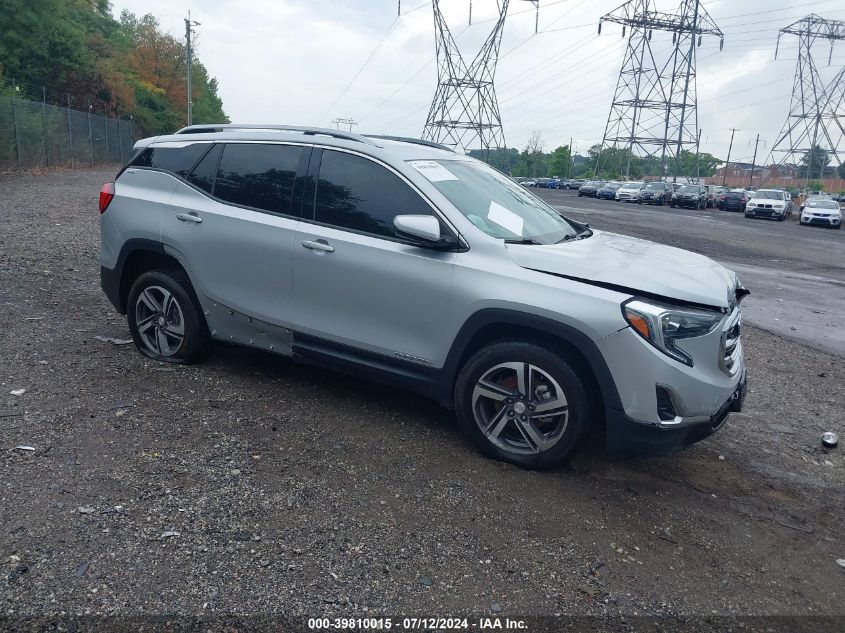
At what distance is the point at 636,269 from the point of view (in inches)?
158

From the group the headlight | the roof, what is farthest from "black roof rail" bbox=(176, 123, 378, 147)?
the headlight

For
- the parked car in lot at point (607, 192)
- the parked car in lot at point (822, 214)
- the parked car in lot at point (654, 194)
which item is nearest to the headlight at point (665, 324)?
the parked car in lot at point (822, 214)

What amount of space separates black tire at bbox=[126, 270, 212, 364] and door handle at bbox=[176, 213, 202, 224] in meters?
0.42

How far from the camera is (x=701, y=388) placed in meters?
3.75

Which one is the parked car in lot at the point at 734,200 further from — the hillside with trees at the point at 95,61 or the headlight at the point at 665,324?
the headlight at the point at 665,324

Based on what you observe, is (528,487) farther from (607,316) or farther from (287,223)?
(287,223)

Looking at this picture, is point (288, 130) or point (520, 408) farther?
point (288, 130)

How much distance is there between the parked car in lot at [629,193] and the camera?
4831cm

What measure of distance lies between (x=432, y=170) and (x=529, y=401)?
5.51 ft

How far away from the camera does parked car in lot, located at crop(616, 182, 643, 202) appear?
159ft

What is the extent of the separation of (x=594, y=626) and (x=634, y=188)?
49.7 m

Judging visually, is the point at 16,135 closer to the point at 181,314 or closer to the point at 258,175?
the point at 181,314

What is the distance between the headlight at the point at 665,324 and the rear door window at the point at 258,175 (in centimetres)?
246

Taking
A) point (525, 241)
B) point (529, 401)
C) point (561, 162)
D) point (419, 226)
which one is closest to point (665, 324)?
point (529, 401)
